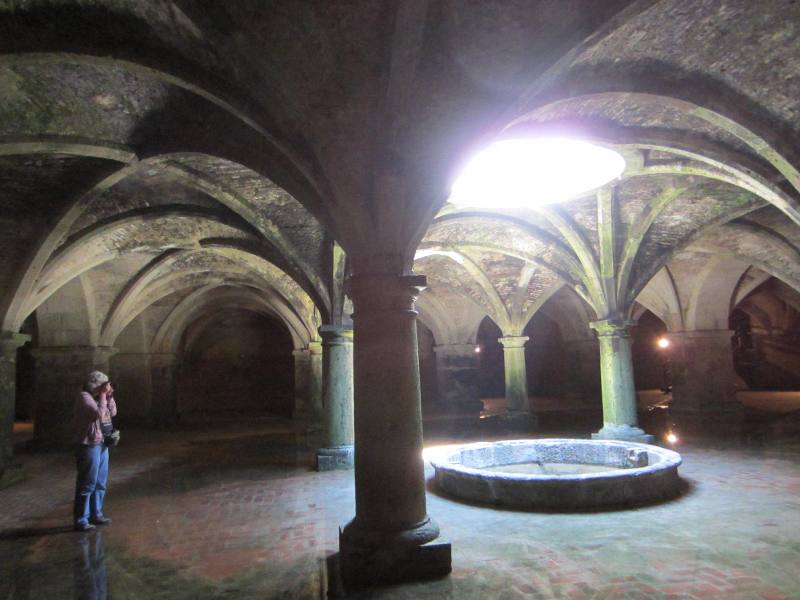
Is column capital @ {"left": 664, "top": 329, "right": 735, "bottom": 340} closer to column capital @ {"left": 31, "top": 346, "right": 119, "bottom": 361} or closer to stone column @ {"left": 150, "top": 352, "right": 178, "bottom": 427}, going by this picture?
column capital @ {"left": 31, "top": 346, "right": 119, "bottom": 361}

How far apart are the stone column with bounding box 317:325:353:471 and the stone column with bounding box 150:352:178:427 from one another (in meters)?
10.2

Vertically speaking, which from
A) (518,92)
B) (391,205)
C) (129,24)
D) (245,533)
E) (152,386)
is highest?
(129,24)

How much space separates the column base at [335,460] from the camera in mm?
8695

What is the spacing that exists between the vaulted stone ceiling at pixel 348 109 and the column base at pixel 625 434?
3.83 metres

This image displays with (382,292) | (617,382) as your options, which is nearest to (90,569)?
(382,292)

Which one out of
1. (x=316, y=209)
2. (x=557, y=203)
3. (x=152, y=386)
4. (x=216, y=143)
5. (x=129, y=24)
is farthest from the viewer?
(x=152, y=386)

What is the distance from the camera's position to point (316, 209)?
16.7 ft

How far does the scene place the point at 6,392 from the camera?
8.99 m

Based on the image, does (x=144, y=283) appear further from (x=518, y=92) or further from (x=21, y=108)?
(x=518, y=92)

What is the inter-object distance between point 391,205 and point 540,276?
9914 millimetres

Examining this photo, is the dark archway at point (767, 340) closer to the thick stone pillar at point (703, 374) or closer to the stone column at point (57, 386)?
the thick stone pillar at point (703, 374)

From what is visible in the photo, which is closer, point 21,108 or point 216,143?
point 21,108

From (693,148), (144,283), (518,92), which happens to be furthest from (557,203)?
(144,283)

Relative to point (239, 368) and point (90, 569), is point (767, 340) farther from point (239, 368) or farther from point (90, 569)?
point (90, 569)
